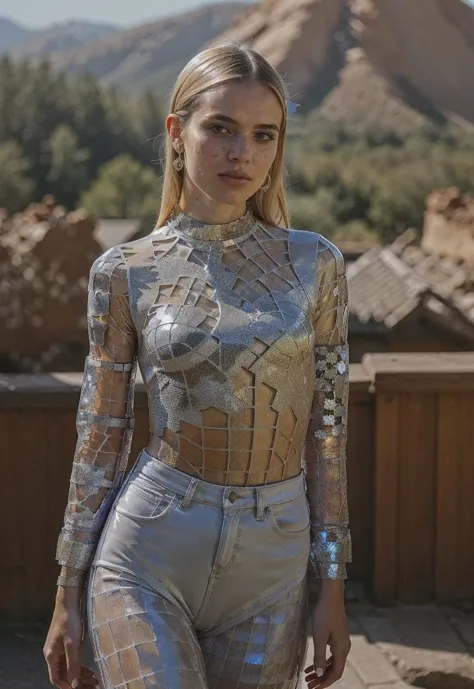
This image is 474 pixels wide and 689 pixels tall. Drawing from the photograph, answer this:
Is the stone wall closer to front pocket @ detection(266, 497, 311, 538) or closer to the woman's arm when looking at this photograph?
the woman's arm

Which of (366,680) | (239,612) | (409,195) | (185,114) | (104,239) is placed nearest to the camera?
(239,612)

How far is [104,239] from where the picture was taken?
2911 cm

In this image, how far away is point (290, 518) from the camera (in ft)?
7.23

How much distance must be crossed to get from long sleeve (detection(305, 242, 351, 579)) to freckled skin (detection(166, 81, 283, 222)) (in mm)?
249

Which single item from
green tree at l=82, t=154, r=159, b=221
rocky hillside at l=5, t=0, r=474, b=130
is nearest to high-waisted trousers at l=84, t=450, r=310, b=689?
green tree at l=82, t=154, r=159, b=221

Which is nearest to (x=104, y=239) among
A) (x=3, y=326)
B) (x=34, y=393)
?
(x=3, y=326)

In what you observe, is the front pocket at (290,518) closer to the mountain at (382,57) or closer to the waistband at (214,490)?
the waistband at (214,490)

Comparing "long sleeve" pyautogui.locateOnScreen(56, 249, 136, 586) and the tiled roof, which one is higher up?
"long sleeve" pyautogui.locateOnScreen(56, 249, 136, 586)

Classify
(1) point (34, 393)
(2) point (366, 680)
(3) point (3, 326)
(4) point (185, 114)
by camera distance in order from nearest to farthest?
(4) point (185, 114) → (2) point (366, 680) → (1) point (34, 393) → (3) point (3, 326)

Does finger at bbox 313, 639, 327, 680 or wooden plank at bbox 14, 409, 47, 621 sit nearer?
finger at bbox 313, 639, 327, 680

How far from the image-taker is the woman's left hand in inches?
90.1

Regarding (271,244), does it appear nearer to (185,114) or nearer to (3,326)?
(185,114)

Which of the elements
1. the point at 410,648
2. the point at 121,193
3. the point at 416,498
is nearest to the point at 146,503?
the point at 410,648

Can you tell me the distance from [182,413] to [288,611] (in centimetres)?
49
